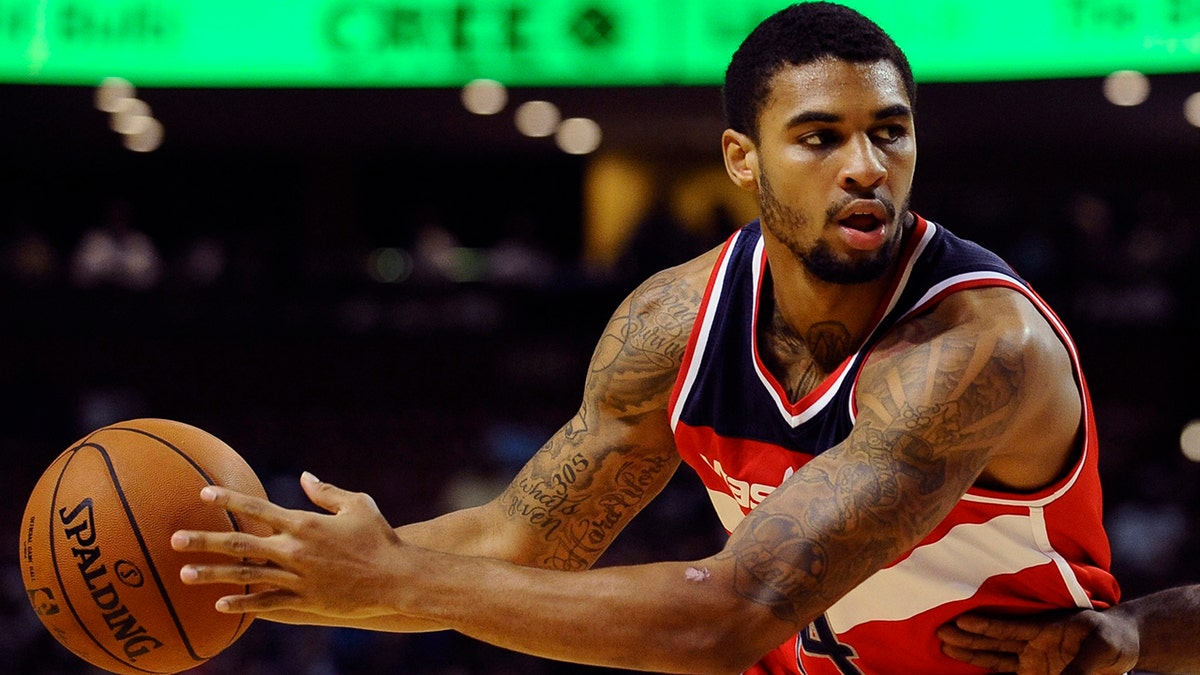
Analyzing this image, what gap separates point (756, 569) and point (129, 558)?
116 cm

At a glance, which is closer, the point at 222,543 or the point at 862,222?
the point at 222,543

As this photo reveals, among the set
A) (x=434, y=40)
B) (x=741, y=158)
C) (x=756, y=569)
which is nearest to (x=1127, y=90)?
(x=434, y=40)

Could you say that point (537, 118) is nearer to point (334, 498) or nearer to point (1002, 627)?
point (1002, 627)

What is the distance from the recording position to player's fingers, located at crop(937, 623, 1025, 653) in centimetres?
258

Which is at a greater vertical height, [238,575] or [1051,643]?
[238,575]

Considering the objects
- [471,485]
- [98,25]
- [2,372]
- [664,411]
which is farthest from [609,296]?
[664,411]

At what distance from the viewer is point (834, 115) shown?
2459 mm

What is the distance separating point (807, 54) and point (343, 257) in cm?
766

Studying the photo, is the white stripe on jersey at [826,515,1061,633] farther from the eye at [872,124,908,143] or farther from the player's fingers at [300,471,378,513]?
the player's fingers at [300,471,378,513]

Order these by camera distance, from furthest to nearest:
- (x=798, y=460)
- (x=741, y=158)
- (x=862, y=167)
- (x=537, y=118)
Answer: (x=537, y=118) < (x=741, y=158) < (x=798, y=460) < (x=862, y=167)

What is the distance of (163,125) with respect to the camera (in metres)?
12.7

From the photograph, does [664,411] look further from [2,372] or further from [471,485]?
[2,372]

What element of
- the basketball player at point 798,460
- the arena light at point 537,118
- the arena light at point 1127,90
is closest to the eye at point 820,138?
the basketball player at point 798,460

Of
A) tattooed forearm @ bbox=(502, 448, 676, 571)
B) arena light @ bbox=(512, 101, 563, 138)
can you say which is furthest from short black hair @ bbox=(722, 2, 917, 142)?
arena light @ bbox=(512, 101, 563, 138)
